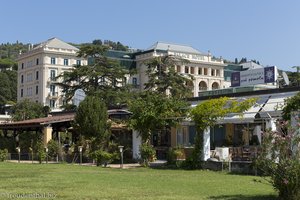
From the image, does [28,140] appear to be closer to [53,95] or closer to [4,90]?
[53,95]

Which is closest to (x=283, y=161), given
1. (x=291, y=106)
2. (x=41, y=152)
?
(x=291, y=106)

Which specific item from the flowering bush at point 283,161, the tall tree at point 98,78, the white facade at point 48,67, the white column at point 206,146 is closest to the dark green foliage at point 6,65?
the white facade at point 48,67

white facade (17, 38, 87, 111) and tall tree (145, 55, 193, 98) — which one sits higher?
white facade (17, 38, 87, 111)

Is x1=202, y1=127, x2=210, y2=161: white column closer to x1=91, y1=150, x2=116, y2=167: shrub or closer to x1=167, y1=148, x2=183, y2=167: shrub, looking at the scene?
x1=167, y1=148, x2=183, y2=167: shrub

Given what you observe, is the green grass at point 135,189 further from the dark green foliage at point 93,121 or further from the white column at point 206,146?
the dark green foliage at point 93,121

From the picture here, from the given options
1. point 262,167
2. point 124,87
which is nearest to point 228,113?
point 262,167

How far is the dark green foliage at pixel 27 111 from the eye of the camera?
76044mm

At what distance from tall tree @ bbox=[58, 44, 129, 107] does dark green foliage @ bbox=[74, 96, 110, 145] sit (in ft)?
70.4

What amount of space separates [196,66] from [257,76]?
6564cm

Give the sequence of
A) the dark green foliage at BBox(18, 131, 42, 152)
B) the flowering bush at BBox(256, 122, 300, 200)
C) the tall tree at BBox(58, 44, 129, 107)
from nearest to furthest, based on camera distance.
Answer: the flowering bush at BBox(256, 122, 300, 200) < the dark green foliage at BBox(18, 131, 42, 152) < the tall tree at BBox(58, 44, 129, 107)

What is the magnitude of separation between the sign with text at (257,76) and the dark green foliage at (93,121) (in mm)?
15941

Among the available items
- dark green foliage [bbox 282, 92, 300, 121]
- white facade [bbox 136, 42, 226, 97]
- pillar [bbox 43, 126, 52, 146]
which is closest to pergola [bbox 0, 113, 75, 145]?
pillar [bbox 43, 126, 52, 146]

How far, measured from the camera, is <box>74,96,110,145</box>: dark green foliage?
28328mm

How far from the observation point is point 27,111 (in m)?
77.9
